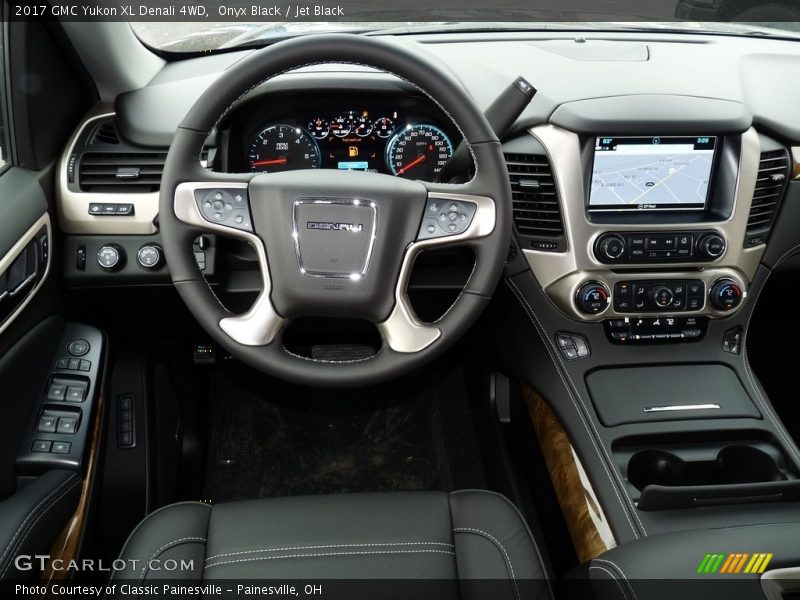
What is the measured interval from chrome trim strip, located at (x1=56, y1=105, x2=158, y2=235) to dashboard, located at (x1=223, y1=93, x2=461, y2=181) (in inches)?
8.6

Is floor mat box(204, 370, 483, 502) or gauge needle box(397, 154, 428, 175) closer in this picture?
gauge needle box(397, 154, 428, 175)

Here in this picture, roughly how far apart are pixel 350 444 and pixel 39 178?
123 cm

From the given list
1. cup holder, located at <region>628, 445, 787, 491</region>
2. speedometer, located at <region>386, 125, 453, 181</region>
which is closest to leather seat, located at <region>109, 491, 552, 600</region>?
cup holder, located at <region>628, 445, 787, 491</region>

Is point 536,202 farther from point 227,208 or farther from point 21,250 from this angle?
point 21,250

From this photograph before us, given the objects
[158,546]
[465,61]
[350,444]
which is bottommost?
[350,444]

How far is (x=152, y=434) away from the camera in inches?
78.2

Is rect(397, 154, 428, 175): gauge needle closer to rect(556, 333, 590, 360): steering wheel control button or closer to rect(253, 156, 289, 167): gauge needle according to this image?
rect(253, 156, 289, 167): gauge needle

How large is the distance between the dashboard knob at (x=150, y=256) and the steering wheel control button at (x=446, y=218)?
0.73 meters

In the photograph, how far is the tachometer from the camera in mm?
1814

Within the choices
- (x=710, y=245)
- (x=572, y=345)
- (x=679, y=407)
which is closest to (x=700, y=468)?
(x=679, y=407)

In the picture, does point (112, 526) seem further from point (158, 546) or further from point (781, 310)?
point (781, 310)

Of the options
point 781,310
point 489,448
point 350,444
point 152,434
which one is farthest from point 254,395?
point 781,310

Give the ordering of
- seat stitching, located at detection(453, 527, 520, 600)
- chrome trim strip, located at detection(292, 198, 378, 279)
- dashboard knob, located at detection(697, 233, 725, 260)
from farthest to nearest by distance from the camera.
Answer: dashboard knob, located at detection(697, 233, 725, 260)
chrome trim strip, located at detection(292, 198, 378, 279)
seat stitching, located at detection(453, 527, 520, 600)

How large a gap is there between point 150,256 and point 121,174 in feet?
0.67
